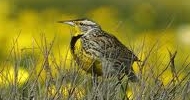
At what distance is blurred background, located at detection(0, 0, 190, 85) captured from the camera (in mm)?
6581

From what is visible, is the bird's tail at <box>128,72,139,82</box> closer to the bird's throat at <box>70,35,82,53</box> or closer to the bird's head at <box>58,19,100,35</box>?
the bird's throat at <box>70,35,82,53</box>

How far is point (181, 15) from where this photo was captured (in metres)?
11.3

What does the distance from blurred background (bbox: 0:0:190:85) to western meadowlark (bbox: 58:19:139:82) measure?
92 mm

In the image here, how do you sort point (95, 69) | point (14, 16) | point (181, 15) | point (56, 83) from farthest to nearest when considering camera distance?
point (181, 15) < point (14, 16) < point (95, 69) < point (56, 83)

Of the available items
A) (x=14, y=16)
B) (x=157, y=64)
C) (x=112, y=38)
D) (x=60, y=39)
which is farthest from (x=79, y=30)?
(x=14, y=16)

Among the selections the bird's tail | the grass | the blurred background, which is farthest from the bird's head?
the grass

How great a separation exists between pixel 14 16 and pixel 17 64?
4.85m

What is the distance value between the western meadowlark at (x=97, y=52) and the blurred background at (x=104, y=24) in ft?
0.30

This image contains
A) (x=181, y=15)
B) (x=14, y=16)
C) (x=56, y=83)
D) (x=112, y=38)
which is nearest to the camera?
(x=56, y=83)

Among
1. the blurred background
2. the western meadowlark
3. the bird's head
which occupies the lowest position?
the blurred background

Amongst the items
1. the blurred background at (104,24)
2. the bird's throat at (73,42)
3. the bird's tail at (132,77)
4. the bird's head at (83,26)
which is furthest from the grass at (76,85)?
the bird's head at (83,26)

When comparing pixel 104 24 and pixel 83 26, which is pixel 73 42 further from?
pixel 104 24

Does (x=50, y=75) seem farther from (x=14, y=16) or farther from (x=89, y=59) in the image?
(x=14, y=16)

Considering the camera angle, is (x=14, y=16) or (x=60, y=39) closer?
(x=60, y=39)
